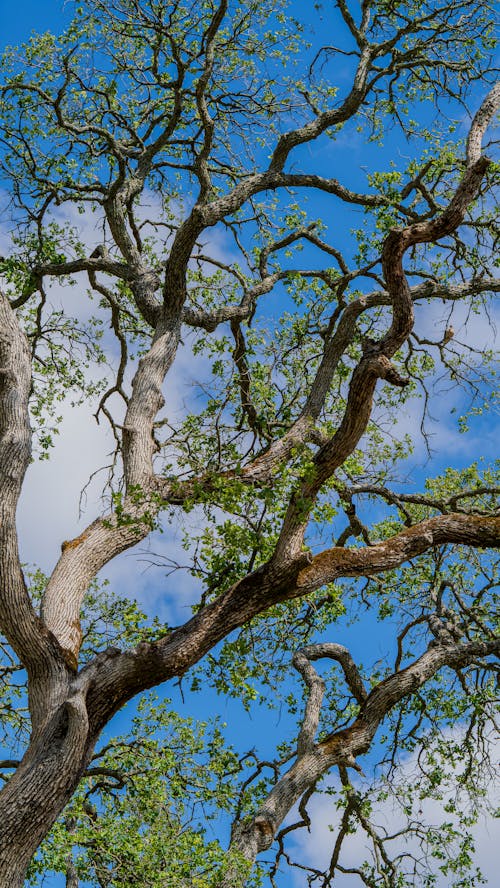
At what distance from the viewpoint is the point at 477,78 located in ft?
41.9

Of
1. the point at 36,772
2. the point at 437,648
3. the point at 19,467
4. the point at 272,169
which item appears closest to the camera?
the point at 36,772

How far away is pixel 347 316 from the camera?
10891mm

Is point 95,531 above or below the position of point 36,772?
above

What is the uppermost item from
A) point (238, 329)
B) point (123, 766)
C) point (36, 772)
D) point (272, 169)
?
point (272, 169)

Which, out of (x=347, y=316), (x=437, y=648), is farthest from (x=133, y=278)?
(x=437, y=648)

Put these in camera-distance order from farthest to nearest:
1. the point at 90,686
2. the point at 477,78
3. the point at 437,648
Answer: the point at 477,78 → the point at 437,648 → the point at 90,686

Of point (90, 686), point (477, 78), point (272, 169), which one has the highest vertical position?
point (477, 78)

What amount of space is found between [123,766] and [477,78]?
423 inches

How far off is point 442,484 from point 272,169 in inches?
200

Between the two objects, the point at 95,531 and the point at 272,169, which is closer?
the point at 95,531

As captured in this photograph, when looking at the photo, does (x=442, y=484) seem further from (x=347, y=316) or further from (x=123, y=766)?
(x=123, y=766)

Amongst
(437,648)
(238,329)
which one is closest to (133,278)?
(238,329)

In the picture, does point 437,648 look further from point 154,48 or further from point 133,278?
point 154,48

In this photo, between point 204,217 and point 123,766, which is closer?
point 204,217
